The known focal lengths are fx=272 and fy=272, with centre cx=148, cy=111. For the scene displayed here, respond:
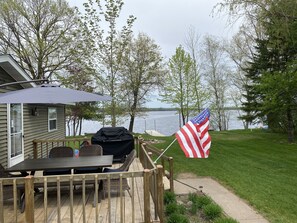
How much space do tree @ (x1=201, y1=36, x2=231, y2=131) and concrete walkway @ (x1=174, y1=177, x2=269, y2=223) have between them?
21.6 m

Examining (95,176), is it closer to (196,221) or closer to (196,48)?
(196,221)

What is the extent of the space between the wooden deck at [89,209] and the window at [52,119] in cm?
666

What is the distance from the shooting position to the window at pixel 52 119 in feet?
38.6

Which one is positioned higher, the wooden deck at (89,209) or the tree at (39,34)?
the tree at (39,34)

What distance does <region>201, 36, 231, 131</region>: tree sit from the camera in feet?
89.9

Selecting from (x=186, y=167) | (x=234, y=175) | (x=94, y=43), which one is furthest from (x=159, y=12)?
(x=234, y=175)

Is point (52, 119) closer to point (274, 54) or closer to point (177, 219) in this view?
point (177, 219)

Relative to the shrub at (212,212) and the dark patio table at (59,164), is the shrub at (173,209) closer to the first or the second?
the shrub at (212,212)

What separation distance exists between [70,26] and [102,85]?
6.53 meters

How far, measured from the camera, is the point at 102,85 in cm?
1641

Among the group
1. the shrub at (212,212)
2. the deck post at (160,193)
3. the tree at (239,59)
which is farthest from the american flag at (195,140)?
the tree at (239,59)

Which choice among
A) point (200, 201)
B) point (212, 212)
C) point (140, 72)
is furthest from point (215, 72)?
point (212, 212)

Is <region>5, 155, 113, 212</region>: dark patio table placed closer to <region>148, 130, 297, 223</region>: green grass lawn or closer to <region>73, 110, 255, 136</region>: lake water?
<region>148, 130, 297, 223</region>: green grass lawn

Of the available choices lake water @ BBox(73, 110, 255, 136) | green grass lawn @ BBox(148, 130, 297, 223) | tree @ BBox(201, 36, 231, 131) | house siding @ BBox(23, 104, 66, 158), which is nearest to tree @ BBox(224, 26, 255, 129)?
tree @ BBox(201, 36, 231, 131)
